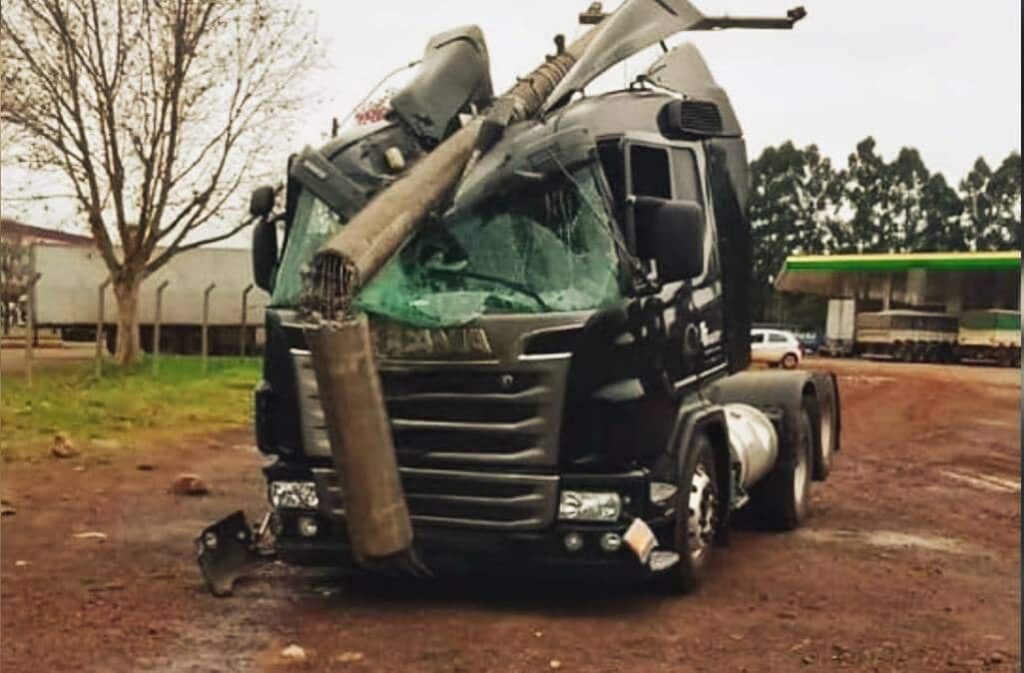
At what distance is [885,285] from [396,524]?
4349cm

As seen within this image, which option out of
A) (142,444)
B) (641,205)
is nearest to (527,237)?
(641,205)

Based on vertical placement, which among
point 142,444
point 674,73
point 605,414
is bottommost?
point 142,444

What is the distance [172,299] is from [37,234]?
5.57 m

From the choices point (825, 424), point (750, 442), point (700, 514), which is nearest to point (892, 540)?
point (750, 442)

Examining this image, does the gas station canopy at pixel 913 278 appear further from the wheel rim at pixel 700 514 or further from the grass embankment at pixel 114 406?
the wheel rim at pixel 700 514

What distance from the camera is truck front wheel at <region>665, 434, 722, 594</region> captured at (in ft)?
24.5

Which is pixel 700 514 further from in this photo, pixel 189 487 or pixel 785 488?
pixel 189 487

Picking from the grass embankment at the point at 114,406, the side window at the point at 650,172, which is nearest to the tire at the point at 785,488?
the side window at the point at 650,172

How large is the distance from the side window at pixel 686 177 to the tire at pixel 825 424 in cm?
385

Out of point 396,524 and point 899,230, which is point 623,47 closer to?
point 396,524

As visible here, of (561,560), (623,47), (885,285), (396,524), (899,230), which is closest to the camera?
(396,524)

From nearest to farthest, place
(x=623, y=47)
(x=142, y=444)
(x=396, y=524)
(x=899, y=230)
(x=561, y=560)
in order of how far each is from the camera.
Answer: (x=396, y=524) → (x=561, y=560) → (x=623, y=47) → (x=142, y=444) → (x=899, y=230)

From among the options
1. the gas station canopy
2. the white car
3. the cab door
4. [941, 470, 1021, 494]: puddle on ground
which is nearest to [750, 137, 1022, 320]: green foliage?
the gas station canopy

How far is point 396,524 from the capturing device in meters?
6.52
